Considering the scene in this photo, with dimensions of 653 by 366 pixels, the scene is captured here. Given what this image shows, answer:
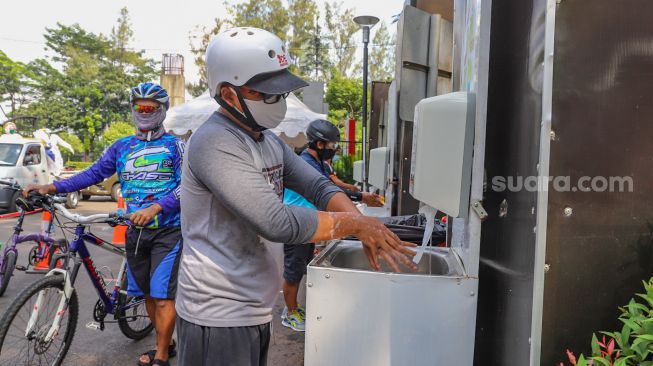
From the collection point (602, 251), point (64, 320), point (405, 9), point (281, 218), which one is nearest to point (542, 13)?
point (602, 251)

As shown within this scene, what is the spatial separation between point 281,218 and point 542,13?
1.03 m

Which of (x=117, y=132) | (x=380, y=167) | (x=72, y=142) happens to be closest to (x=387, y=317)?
(x=380, y=167)

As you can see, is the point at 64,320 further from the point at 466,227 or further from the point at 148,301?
the point at 466,227

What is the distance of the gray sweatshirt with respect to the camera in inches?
60.6

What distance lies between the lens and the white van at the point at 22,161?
12133 millimetres

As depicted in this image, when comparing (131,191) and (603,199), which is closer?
(603,199)

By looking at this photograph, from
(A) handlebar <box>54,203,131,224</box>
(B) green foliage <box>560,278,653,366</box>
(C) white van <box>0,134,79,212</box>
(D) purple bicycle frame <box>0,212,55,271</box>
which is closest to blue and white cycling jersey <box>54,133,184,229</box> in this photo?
(A) handlebar <box>54,203,131,224</box>

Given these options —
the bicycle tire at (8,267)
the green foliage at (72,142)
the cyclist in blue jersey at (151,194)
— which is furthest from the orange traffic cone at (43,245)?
the green foliage at (72,142)

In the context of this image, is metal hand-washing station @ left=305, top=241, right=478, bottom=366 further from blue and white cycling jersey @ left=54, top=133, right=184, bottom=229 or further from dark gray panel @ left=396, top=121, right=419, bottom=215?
dark gray panel @ left=396, top=121, right=419, bottom=215

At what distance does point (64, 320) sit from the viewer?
3.34m

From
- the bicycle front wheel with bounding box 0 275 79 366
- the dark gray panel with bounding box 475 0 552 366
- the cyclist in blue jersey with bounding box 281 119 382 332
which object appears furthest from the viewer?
the cyclist in blue jersey with bounding box 281 119 382 332

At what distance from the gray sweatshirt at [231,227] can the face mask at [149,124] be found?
5.87ft

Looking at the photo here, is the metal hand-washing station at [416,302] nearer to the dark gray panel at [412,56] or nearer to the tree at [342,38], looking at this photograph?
the dark gray panel at [412,56]

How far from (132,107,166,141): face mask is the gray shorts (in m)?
1.94
